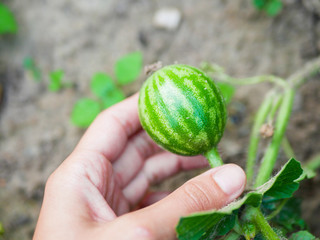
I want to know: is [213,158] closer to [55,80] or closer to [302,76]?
[302,76]

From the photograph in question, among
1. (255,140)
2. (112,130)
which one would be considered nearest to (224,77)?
(255,140)

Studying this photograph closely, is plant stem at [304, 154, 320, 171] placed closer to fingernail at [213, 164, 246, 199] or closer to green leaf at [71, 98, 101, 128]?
fingernail at [213, 164, 246, 199]

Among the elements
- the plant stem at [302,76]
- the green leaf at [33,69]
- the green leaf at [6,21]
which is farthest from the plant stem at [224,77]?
the green leaf at [6,21]

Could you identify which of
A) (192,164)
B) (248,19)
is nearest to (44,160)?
(192,164)

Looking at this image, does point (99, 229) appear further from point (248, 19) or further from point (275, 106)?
point (248, 19)

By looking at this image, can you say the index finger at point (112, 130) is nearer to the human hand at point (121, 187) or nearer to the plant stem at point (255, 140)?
the human hand at point (121, 187)
